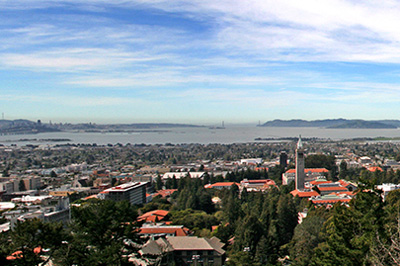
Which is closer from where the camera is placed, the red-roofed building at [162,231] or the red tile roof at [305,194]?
the red-roofed building at [162,231]

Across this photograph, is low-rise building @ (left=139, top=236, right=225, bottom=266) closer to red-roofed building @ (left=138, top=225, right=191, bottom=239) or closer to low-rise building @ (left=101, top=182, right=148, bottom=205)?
red-roofed building @ (left=138, top=225, right=191, bottom=239)

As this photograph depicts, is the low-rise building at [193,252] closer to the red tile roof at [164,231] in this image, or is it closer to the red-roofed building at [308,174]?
the red tile roof at [164,231]

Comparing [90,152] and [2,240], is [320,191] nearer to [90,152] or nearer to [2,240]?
[2,240]

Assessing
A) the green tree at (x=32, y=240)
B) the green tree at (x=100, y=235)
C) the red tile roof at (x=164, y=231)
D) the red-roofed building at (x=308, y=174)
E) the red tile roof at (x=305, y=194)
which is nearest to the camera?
the green tree at (x=32, y=240)

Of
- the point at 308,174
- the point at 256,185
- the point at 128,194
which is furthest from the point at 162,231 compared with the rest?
the point at 308,174

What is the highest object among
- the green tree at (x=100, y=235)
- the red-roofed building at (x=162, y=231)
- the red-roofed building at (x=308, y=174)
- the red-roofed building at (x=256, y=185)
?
the green tree at (x=100, y=235)

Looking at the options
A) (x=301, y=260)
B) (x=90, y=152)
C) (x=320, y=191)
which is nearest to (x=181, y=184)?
(x=320, y=191)

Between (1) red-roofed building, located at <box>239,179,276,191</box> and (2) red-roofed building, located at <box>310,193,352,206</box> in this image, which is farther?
(1) red-roofed building, located at <box>239,179,276,191</box>

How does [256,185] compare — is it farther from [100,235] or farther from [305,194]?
[100,235]

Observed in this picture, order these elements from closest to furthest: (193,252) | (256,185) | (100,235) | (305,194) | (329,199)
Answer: (100,235), (193,252), (329,199), (305,194), (256,185)

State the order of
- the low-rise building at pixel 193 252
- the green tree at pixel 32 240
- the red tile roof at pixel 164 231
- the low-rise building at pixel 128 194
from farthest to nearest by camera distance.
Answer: the low-rise building at pixel 128 194
the red tile roof at pixel 164 231
the low-rise building at pixel 193 252
the green tree at pixel 32 240

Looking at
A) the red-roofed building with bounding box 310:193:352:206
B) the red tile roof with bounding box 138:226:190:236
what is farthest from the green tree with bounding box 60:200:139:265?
the red-roofed building with bounding box 310:193:352:206

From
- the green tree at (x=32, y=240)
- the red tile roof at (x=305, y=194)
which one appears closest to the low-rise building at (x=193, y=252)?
the green tree at (x=32, y=240)

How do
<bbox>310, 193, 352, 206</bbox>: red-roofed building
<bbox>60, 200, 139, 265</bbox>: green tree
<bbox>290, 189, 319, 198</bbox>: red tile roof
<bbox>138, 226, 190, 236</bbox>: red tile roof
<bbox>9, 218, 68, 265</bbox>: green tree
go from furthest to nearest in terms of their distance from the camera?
<bbox>290, 189, 319, 198</bbox>: red tile roof → <bbox>310, 193, 352, 206</bbox>: red-roofed building → <bbox>138, 226, 190, 236</bbox>: red tile roof → <bbox>60, 200, 139, 265</bbox>: green tree → <bbox>9, 218, 68, 265</bbox>: green tree
